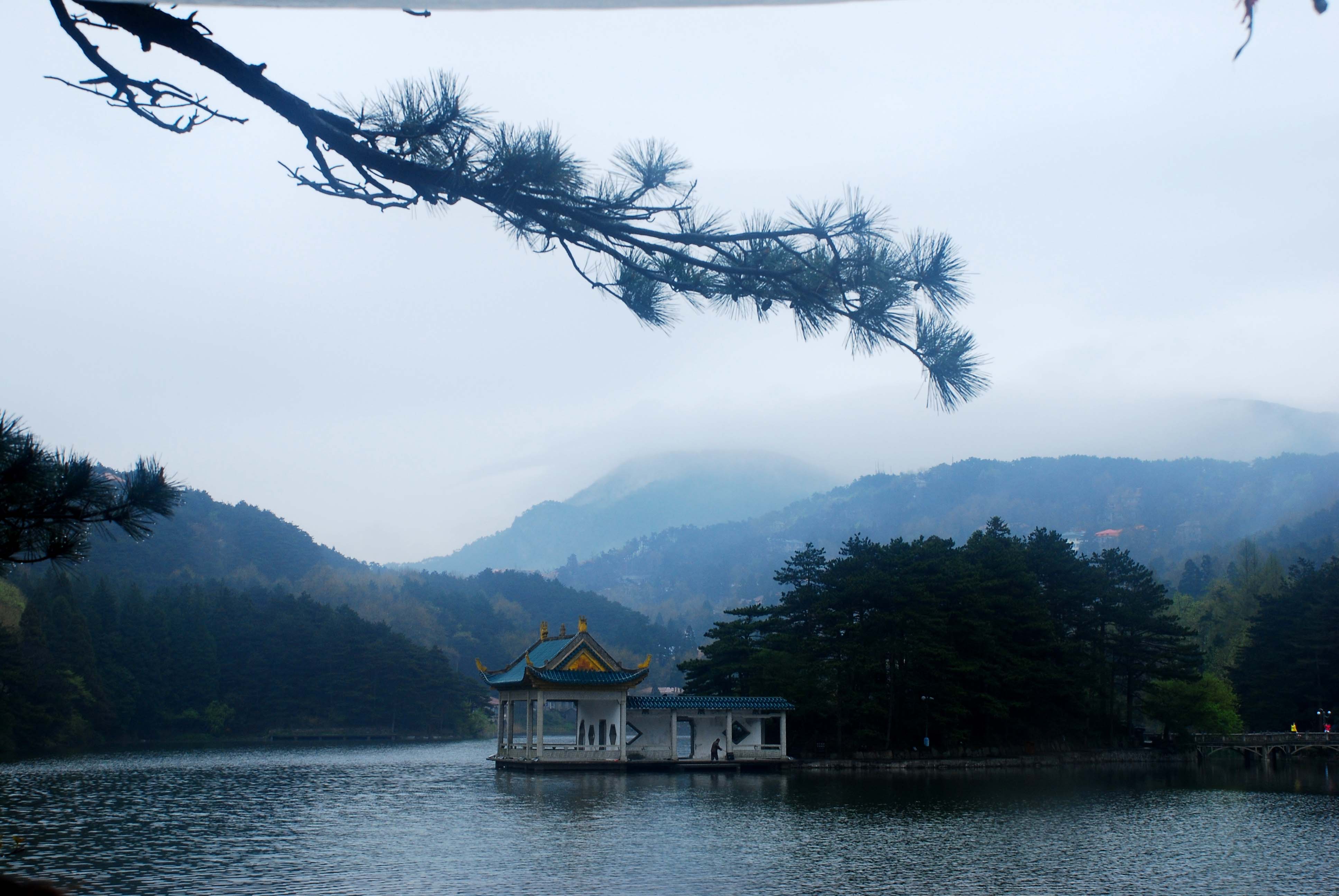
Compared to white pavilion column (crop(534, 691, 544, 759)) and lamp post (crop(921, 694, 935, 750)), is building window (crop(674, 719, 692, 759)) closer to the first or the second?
white pavilion column (crop(534, 691, 544, 759))

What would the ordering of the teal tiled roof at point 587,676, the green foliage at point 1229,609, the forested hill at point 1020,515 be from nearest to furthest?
the teal tiled roof at point 587,676 < the green foliage at point 1229,609 < the forested hill at point 1020,515

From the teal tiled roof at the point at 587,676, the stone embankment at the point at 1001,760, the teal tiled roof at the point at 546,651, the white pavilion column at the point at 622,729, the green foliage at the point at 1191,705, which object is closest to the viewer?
the teal tiled roof at the point at 587,676

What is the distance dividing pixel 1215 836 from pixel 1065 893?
231 inches

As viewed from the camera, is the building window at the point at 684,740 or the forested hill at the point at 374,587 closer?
the building window at the point at 684,740

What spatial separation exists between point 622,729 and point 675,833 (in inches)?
426

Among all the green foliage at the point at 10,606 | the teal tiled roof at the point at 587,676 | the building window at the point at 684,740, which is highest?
the green foliage at the point at 10,606

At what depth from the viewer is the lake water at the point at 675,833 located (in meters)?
10.6

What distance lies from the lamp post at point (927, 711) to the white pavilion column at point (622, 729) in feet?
25.4

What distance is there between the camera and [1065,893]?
33.0 feet

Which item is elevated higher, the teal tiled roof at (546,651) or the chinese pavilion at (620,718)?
the teal tiled roof at (546,651)

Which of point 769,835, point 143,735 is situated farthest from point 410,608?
point 769,835

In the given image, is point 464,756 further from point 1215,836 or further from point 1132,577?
point 1215,836

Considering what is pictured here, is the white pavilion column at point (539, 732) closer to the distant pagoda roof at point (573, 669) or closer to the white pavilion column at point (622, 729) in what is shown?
the distant pagoda roof at point (573, 669)

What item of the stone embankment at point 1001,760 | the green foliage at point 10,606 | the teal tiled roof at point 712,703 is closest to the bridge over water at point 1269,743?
the stone embankment at point 1001,760
